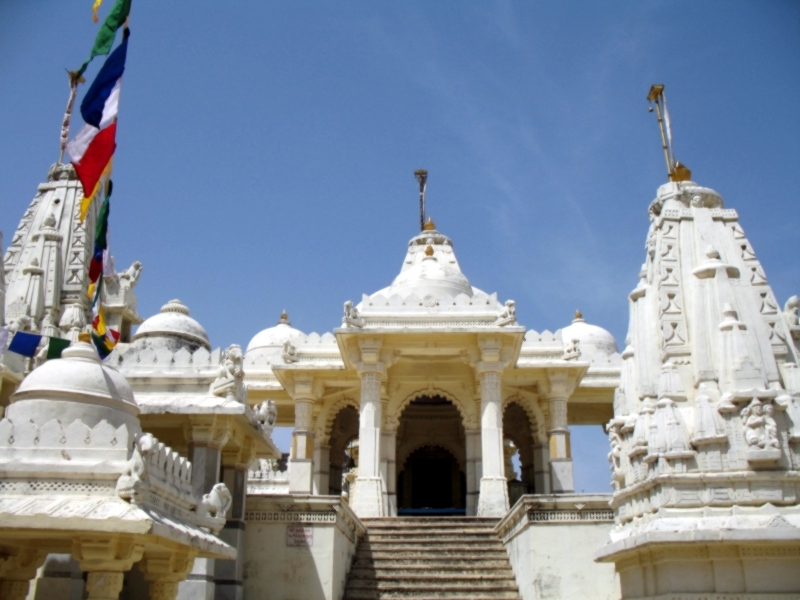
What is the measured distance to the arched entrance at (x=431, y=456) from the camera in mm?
28031

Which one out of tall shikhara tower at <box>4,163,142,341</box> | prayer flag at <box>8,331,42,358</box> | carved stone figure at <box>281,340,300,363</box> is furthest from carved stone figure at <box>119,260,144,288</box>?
prayer flag at <box>8,331,42,358</box>

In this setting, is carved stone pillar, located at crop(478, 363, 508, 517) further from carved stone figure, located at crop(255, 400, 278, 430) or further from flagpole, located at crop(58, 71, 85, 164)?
flagpole, located at crop(58, 71, 85, 164)

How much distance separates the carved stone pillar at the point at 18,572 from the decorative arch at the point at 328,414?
1484 centimetres

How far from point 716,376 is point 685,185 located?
3.22 m

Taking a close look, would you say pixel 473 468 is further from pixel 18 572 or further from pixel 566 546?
pixel 18 572

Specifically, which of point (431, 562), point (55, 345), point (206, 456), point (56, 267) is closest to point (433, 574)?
point (431, 562)

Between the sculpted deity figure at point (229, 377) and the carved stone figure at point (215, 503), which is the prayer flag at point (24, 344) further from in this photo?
the carved stone figure at point (215, 503)

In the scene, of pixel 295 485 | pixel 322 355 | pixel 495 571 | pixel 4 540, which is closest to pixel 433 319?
pixel 322 355

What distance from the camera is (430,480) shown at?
29.3m

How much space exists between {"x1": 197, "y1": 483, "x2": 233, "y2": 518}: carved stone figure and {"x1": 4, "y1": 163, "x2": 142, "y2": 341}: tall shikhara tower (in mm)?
12003

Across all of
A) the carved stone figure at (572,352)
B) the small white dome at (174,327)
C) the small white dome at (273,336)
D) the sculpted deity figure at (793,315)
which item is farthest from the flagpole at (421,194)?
the sculpted deity figure at (793,315)

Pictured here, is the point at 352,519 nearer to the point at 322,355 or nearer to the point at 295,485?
the point at 295,485

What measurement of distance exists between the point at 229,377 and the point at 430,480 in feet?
56.8

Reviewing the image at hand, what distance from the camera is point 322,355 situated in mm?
23656
